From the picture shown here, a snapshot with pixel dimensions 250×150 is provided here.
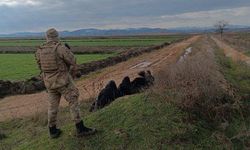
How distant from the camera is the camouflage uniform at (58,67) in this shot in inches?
354

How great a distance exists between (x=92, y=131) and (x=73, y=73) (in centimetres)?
130

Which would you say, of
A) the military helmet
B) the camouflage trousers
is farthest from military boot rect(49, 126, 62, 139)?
the military helmet

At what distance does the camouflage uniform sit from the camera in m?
9.00

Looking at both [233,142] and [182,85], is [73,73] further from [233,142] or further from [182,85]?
[233,142]

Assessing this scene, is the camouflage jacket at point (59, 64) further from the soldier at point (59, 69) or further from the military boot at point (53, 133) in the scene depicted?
the military boot at point (53, 133)

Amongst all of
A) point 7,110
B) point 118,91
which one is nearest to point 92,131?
point 118,91

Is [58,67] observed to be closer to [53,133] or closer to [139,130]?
[53,133]

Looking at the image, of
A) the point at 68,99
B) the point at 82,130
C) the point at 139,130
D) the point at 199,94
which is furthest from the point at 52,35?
the point at 199,94

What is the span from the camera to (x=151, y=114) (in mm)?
9969

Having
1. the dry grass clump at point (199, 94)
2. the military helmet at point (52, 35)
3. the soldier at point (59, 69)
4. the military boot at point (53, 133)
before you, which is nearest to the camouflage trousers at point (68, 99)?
the soldier at point (59, 69)

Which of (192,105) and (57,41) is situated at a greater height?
(57,41)

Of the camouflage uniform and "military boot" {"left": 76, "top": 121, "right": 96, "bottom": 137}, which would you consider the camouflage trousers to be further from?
"military boot" {"left": 76, "top": 121, "right": 96, "bottom": 137}

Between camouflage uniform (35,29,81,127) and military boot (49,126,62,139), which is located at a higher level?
camouflage uniform (35,29,81,127)

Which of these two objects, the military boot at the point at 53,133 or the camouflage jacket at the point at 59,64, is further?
the military boot at the point at 53,133
